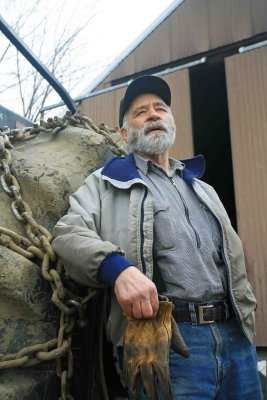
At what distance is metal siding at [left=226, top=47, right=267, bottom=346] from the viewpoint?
15.1 feet

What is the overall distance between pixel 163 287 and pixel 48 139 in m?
1.12

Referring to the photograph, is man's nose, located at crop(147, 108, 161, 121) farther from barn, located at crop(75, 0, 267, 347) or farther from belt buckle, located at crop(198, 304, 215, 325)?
barn, located at crop(75, 0, 267, 347)

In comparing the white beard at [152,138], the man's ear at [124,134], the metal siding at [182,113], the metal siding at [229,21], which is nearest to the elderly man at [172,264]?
the white beard at [152,138]

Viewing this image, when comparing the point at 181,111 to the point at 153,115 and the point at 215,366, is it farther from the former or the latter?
the point at 215,366

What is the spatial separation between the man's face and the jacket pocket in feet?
1.60

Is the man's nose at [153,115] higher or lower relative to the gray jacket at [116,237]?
higher

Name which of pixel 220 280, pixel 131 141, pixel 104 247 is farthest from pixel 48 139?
pixel 220 280

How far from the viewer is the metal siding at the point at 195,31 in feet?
17.3

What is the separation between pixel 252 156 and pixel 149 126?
2.88 metres

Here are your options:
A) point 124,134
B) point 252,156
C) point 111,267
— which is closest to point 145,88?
point 124,134

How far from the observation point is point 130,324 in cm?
147

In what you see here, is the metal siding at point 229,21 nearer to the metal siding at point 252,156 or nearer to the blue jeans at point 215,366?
the metal siding at point 252,156

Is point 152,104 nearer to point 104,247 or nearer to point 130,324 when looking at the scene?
point 104,247

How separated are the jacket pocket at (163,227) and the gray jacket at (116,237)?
0.25ft
